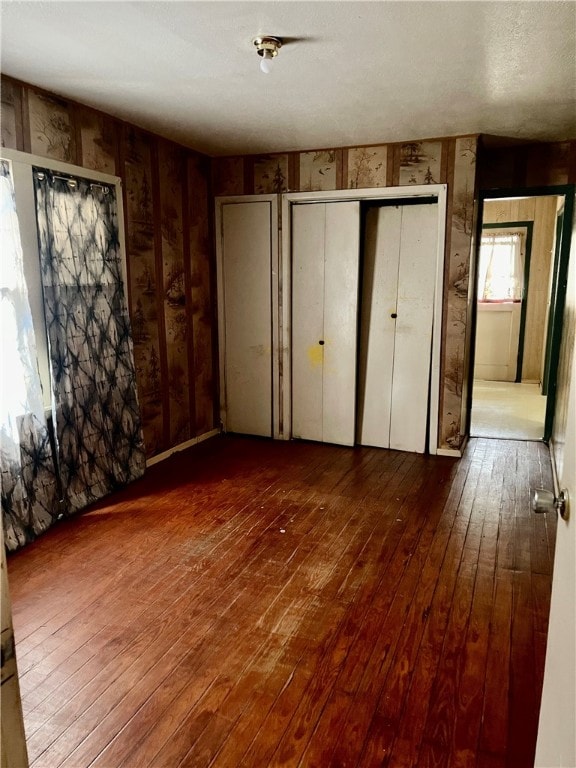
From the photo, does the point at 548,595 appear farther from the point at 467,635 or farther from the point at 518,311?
the point at 518,311

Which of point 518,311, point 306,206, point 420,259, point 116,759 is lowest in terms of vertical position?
point 116,759

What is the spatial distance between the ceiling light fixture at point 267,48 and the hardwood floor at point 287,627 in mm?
2432

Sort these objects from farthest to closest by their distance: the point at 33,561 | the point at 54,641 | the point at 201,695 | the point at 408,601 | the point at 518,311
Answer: the point at 518,311, the point at 33,561, the point at 408,601, the point at 54,641, the point at 201,695

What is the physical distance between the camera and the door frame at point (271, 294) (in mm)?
4602

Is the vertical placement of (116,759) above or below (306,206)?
below

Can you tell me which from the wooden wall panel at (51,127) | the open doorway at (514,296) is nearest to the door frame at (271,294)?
the wooden wall panel at (51,127)

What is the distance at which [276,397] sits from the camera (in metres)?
4.88

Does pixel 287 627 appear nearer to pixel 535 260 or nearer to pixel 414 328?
pixel 414 328

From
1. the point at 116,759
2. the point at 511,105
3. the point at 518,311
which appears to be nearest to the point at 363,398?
the point at 511,105

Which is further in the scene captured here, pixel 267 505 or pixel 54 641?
pixel 267 505

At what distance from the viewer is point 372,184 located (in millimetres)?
4270

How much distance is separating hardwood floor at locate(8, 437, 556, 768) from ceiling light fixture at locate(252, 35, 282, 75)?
2432mm

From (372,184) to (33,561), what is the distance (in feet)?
11.7

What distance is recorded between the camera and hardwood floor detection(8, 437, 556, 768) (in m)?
1.70
